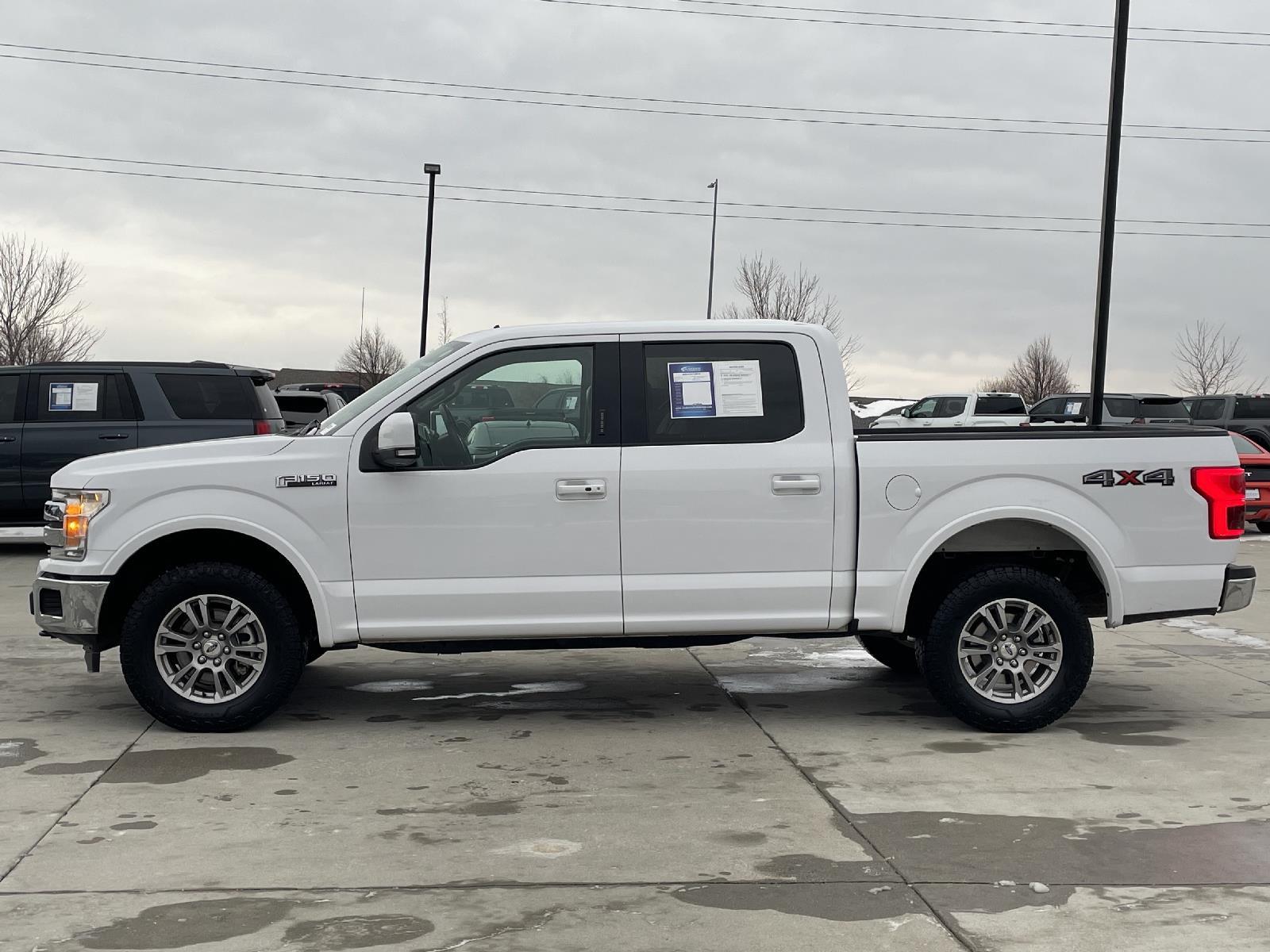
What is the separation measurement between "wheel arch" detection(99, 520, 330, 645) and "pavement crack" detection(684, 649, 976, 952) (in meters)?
2.27

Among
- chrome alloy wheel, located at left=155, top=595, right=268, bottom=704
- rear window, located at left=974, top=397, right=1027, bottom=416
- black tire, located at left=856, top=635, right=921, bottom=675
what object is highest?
rear window, located at left=974, top=397, right=1027, bottom=416

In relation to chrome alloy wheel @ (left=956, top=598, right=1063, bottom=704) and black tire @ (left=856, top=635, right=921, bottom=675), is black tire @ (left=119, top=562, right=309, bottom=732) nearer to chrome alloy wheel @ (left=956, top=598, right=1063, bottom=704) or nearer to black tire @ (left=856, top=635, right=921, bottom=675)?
chrome alloy wheel @ (left=956, top=598, right=1063, bottom=704)

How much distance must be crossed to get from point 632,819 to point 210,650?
2.56 meters

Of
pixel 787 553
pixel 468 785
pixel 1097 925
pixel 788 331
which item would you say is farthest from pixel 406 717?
pixel 1097 925

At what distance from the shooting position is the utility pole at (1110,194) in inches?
672

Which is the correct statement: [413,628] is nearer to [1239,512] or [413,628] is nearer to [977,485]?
[977,485]

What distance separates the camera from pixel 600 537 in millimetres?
6969

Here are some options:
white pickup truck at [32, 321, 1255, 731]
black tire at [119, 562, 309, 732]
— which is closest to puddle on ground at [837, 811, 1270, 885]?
white pickup truck at [32, 321, 1255, 731]

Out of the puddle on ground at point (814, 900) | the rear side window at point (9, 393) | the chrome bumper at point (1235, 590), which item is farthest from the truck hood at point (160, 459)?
the rear side window at point (9, 393)

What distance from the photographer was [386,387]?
7.26 meters

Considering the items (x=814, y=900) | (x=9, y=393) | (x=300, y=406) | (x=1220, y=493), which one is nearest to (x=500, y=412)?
(x=814, y=900)

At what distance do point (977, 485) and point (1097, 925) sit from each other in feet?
9.84

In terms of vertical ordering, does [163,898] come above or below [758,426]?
below

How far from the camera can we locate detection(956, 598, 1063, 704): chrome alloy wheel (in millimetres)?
7172
